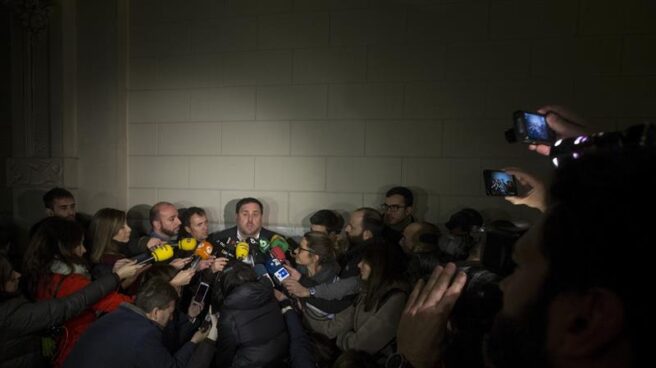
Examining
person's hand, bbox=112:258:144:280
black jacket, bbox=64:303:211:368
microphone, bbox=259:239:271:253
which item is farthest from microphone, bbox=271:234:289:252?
black jacket, bbox=64:303:211:368

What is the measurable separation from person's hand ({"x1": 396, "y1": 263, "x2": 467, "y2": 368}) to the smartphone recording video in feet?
3.46

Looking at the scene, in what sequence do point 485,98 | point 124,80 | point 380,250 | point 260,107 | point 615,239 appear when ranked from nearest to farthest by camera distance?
point 615,239 < point 380,250 < point 485,98 < point 260,107 < point 124,80

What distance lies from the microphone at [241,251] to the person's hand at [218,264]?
0.64ft

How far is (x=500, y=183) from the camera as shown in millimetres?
2061

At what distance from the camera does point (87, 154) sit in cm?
450

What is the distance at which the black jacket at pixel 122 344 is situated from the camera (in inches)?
70.6

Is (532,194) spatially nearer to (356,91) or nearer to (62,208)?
(356,91)

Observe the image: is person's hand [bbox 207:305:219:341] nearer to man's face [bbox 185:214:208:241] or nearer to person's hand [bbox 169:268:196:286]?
person's hand [bbox 169:268:196:286]

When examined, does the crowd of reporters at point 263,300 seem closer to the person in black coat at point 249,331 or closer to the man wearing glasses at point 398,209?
the person in black coat at point 249,331

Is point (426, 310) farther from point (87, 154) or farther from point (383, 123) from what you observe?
point (87, 154)

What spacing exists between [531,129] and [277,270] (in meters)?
2.02

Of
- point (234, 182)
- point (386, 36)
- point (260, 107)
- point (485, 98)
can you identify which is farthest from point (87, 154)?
point (485, 98)

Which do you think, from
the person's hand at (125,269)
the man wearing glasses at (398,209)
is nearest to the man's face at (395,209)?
the man wearing glasses at (398,209)

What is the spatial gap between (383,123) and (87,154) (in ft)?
11.9
